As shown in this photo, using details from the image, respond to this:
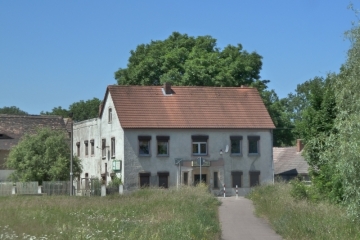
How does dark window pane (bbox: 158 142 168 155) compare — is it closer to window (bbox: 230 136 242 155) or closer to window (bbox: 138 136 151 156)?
window (bbox: 138 136 151 156)

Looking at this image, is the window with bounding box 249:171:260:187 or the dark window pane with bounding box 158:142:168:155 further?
the window with bounding box 249:171:260:187

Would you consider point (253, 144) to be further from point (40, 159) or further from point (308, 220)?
point (308, 220)

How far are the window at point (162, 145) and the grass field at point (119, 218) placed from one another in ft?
40.0

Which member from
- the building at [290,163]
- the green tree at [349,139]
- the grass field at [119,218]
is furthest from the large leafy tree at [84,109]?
the green tree at [349,139]

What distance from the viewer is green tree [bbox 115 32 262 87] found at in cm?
6962

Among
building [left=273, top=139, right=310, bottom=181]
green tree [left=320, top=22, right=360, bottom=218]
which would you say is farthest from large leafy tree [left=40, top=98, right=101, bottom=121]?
green tree [left=320, top=22, right=360, bottom=218]

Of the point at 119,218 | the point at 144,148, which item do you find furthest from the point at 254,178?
the point at 119,218

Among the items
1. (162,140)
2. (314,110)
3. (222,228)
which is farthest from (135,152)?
(222,228)

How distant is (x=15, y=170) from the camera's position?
58.2m

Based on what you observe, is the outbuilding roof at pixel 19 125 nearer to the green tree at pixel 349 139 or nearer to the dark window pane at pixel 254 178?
the dark window pane at pixel 254 178

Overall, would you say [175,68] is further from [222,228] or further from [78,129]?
[222,228]

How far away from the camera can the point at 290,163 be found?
70.9 metres

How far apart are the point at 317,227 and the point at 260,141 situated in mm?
34599

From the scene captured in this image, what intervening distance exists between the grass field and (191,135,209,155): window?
514 inches
